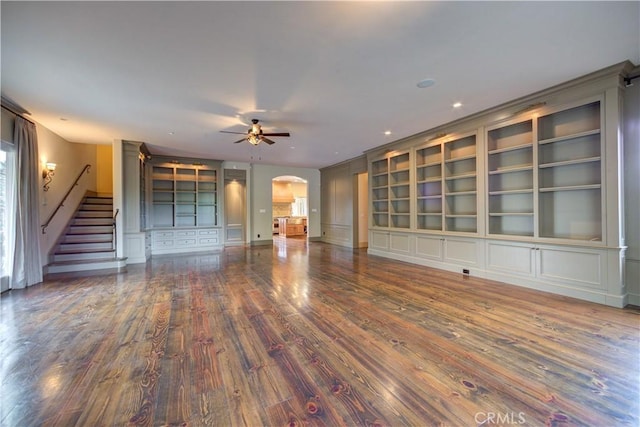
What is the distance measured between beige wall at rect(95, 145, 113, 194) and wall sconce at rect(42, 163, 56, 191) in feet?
11.2

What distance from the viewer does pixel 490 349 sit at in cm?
245

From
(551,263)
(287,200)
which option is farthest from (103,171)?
→ (551,263)

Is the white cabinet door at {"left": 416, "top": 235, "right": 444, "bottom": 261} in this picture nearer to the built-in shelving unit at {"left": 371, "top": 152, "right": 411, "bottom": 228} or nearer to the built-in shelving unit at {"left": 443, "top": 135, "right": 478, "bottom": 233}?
the built-in shelving unit at {"left": 443, "top": 135, "right": 478, "bottom": 233}

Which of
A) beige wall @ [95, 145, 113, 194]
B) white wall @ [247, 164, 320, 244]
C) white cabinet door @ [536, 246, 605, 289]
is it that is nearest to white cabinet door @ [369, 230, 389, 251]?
white cabinet door @ [536, 246, 605, 289]

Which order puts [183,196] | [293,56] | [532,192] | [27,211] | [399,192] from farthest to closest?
[183,196] < [399,192] < [27,211] < [532,192] < [293,56]

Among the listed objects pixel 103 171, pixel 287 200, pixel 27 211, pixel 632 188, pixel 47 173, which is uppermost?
pixel 103 171

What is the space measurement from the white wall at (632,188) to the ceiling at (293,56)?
1.73 feet

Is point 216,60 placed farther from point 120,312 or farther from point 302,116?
point 120,312

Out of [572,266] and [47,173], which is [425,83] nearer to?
[572,266]

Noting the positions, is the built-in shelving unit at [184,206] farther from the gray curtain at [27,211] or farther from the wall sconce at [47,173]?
the gray curtain at [27,211]

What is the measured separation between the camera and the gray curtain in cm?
439

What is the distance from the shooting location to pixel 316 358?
91.4 inches

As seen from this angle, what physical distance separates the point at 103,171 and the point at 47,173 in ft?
12.1

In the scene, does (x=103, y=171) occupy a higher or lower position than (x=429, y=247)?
higher
